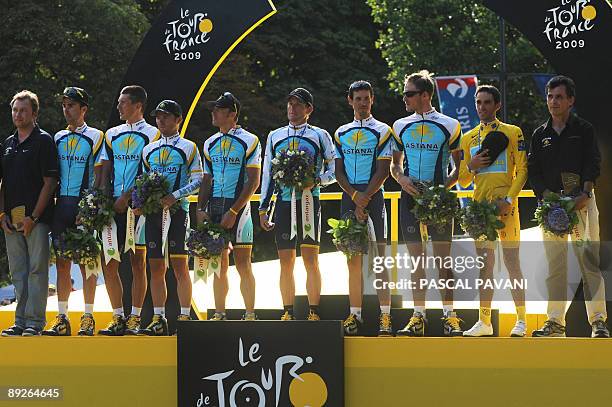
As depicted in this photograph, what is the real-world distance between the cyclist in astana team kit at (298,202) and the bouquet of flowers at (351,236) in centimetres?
28

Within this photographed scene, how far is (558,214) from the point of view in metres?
8.45

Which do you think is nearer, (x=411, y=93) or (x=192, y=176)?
(x=411, y=93)

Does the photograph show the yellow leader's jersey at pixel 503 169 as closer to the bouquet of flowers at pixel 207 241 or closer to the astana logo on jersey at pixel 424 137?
the astana logo on jersey at pixel 424 137

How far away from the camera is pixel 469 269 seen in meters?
8.68

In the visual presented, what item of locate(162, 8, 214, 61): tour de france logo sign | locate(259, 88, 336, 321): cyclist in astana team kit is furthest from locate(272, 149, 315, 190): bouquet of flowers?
locate(162, 8, 214, 61): tour de france logo sign

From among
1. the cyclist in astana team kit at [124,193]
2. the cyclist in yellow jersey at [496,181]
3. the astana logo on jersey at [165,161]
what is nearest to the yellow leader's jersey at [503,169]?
the cyclist in yellow jersey at [496,181]

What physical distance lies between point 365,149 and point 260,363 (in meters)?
1.80

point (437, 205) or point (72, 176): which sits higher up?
point (72, 176)

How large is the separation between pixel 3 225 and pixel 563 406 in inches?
179

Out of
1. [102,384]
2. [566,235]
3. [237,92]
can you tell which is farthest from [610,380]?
[237,92]

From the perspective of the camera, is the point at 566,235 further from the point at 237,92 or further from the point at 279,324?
the point at 237,92

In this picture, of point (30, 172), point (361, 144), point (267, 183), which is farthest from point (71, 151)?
point (361, 144)

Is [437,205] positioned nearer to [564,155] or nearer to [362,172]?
[362,172]

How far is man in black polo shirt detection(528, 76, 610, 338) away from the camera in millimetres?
8617
